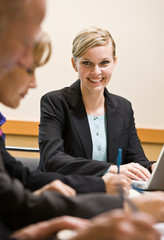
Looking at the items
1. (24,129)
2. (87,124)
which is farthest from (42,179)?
(24,129)

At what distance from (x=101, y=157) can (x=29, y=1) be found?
161 cm

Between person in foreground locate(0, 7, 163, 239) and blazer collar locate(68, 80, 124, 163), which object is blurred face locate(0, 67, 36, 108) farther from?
blazer collar locate(68, 80, 124, 163)

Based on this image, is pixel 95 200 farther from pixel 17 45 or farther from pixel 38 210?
pixel 17 45

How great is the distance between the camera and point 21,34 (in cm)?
85

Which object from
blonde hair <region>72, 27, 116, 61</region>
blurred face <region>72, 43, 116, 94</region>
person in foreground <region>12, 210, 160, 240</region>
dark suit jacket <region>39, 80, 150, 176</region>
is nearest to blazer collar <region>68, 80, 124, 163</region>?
dark suit jacket <region>39, 80, 150, 176</region>

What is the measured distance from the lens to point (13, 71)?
1.08 metres

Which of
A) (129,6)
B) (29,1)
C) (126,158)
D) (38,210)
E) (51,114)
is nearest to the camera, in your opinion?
(29,1)

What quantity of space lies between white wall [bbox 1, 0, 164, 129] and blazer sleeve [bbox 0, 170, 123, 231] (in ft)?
8.44

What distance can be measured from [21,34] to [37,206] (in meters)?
0.49

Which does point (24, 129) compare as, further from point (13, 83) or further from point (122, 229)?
point (122, 229)

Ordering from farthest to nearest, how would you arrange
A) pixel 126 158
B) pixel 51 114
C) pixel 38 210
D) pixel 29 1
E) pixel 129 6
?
pixel 129 6, pixel 126 158, pixel 51 114, pixel 38 210, pixel 29 1

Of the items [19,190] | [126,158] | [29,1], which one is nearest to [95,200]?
[19,190]

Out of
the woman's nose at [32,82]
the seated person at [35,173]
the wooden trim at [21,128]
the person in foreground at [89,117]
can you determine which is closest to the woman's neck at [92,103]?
the person in foreground at [89,117]

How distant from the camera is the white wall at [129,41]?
351 centimetres
